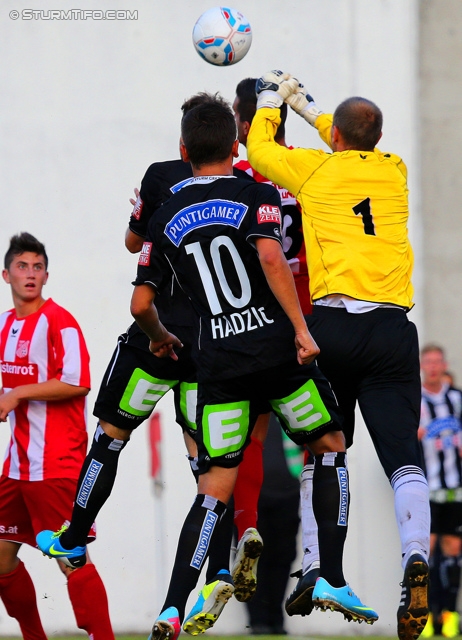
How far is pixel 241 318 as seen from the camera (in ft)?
16.0

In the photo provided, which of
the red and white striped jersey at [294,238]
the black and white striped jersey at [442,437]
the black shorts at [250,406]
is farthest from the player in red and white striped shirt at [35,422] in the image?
the black and white striped jersey at [442,437]

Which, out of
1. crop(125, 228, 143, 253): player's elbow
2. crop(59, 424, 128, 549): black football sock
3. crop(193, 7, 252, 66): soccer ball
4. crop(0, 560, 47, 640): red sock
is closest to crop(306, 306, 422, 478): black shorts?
crop(125, 228, 143, 253): player's elbow

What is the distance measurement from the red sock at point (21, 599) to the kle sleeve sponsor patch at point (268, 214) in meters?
2.95

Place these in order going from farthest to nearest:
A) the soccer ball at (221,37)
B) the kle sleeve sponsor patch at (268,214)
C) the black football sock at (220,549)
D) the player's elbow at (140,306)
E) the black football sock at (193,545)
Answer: the soccer ball at (221,37)
the black football sock at (220,549)
the player's elbow at (140,306)
the black football sock at (193,545)
the kle sleeve sponsor patch at (268,214)

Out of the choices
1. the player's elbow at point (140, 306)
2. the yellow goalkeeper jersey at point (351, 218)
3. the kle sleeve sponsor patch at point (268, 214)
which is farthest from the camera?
the yellow goalkeeper jersey at point (351, 218)

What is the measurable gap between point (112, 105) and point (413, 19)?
276 centimetres

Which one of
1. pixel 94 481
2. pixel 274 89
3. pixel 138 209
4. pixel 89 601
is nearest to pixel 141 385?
pixel 94 481

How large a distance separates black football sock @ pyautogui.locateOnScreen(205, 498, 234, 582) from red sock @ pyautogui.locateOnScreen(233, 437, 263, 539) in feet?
0.24

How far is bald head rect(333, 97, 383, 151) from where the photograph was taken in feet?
17.1

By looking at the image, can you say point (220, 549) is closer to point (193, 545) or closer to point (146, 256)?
point (193, 545)

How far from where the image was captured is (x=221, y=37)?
20.0ft

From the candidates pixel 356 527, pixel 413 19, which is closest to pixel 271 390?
pixel 356 527

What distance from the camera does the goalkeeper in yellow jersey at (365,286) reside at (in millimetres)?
5066

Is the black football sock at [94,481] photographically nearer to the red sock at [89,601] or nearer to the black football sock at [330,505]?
the red sock at [89,601]
